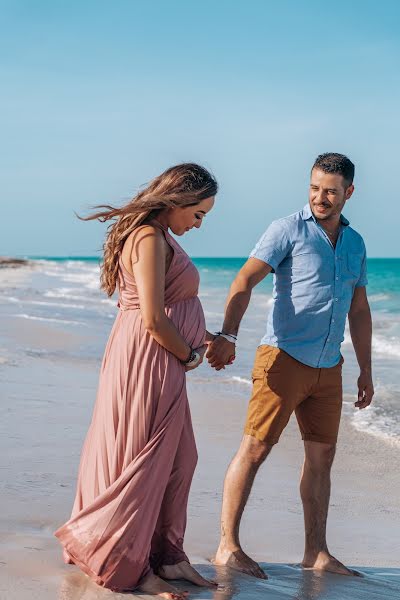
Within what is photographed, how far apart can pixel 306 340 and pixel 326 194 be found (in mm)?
729

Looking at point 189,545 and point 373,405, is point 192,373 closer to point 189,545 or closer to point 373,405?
point 373,405

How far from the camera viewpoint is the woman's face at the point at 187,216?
3805 millimetres

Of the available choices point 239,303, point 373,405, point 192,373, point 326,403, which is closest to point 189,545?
point 326,403

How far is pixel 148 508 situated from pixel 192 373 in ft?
23.9

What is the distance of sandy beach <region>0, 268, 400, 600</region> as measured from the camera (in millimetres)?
3936

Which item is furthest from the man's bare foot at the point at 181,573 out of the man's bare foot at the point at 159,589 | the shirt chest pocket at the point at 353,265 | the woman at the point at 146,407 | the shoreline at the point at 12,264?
the shoreline at the point at 12,264

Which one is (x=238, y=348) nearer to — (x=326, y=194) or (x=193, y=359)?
(x=326, y=194)

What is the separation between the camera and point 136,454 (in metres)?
3.66

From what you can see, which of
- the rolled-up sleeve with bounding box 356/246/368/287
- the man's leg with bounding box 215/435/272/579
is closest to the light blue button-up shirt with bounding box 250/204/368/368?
the rolled-up sleeve with bounding box 356/246/368/287

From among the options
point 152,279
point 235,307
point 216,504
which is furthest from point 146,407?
point 216,504

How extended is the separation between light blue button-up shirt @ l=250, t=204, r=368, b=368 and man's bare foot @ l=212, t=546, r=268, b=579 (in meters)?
0.96

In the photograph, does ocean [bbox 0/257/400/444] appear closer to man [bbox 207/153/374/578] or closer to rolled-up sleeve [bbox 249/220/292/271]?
man [bbox 207/153/374/578]

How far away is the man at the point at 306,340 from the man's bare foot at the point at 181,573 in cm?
47

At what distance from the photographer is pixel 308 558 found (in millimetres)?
4469
